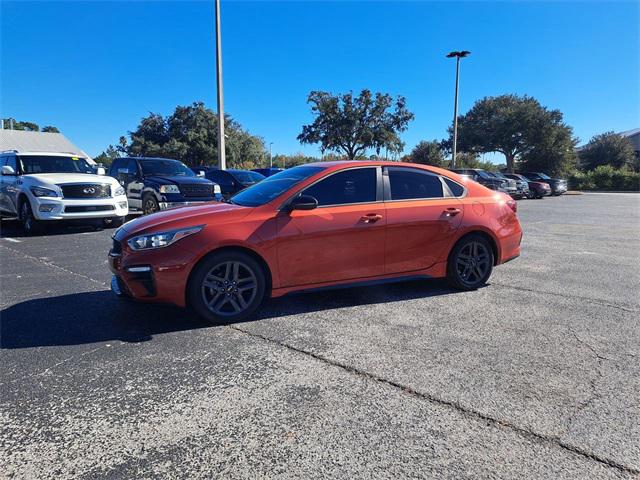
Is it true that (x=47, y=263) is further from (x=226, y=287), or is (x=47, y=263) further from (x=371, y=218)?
(x=371, y=218)

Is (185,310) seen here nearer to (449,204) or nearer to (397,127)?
(449,204)

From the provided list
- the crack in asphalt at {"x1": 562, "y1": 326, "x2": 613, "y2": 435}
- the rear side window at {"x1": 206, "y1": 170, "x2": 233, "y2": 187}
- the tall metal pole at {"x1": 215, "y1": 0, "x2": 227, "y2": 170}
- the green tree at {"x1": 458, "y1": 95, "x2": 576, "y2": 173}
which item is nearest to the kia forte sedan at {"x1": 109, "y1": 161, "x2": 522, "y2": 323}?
the crack in asphalt at {"x1": 562, "y1": 326, "x2": 613, "y2": 435}

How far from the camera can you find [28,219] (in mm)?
9406

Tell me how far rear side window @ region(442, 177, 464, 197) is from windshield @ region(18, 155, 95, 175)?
9186 mm

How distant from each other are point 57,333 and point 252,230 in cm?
194

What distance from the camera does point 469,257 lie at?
17.3 ft

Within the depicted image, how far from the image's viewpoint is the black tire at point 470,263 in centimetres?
516

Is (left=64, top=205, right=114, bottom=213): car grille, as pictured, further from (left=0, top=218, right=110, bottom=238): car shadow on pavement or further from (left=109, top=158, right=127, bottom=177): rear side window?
(left=109, top=158, right=127, bottom=177): rear side window

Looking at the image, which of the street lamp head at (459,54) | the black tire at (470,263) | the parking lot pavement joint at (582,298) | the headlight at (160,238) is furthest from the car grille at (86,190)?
the street lamp head at (459,54)

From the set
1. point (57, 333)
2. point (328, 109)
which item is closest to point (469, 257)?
point (57, 333)

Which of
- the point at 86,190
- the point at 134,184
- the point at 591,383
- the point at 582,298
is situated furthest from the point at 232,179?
the point at 591,383

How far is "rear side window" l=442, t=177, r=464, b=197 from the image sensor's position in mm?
5266

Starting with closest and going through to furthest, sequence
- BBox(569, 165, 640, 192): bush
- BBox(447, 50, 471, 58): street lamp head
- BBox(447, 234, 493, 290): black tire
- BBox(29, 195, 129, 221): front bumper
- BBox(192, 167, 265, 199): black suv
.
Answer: BBox(447, 234, 493, 290): black tire → BBox(29, 195, 129, 221): front bumper → BBox(192, 167, 265, 199): black suv → BBox(447, 50, 471, 58): street lamp head → BBox(569, 165, 640, 192): bush

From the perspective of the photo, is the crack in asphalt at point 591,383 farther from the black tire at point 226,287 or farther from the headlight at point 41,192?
the headlight at point 41,192
